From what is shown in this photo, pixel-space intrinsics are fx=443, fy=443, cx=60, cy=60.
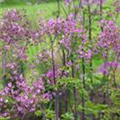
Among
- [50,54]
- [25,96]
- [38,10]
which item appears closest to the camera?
[25,96]

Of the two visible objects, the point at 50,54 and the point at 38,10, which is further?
the point at 38,10

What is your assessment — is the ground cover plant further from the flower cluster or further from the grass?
the grass

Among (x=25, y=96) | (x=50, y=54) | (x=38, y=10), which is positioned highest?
(x=38, y=10)

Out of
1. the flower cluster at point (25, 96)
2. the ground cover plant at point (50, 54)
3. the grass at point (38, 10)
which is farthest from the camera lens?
the grass at point (38, 10)

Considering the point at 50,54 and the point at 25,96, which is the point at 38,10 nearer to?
the point at 50,54

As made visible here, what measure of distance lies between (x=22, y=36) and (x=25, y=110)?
1.25 metres

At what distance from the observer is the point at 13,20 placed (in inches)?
243

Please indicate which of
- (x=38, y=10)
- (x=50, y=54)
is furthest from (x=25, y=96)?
(x=38, y=10)

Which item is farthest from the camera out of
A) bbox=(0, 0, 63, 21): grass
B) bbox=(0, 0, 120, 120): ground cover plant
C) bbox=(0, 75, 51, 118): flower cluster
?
bbox=(0, 0, 63, 21): grass

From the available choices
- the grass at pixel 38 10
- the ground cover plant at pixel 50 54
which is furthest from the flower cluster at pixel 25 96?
the grass at pixel 38 10

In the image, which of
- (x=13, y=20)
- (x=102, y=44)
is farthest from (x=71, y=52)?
(x=13, y=20)

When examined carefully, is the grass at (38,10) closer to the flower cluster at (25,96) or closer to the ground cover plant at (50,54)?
the ground cover plant at (50,54)

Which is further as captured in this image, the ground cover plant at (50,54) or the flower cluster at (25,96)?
the ground cover plant at (50,54)

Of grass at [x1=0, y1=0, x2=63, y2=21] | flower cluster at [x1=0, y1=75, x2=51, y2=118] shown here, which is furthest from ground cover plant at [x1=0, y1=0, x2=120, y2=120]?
grass at [x1=0, y1=0, x2=63, y2=21]
